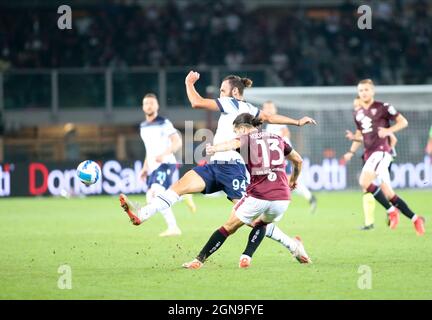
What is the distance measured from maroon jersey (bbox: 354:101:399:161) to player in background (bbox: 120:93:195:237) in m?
2.73

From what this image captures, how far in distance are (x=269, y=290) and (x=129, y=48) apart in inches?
827

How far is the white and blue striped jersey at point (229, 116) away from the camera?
9.98 m

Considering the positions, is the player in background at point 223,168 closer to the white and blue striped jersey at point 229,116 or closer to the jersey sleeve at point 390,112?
the white and blue striped jersey at point 229,116

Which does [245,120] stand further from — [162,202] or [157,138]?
[157,138]

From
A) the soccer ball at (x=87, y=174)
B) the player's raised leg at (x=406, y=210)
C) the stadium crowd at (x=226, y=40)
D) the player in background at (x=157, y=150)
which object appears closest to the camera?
the soccer ball at (x=87, y=174)

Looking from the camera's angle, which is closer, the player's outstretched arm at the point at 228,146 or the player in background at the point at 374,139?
the player's outstretched arm at the point at 228,146

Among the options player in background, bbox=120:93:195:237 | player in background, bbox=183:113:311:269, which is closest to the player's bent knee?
player in background, bbox=183:113:311:269

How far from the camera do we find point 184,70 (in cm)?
2555

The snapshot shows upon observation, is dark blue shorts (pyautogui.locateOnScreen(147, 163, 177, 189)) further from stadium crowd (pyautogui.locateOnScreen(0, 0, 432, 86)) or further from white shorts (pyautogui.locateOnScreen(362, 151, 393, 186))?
stadium crowd (pyautogui.locateOnScreen(0, 0, 432, 86))

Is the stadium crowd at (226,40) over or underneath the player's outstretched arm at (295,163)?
over

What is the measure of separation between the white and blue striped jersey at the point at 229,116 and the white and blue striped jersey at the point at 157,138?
3.86m

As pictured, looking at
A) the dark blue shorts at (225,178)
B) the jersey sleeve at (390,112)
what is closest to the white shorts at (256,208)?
the dark blue shorts at (225,178)

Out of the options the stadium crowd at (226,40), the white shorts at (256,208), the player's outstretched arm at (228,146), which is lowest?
the white shorts at (256,208)

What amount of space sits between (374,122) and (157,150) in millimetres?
3272
